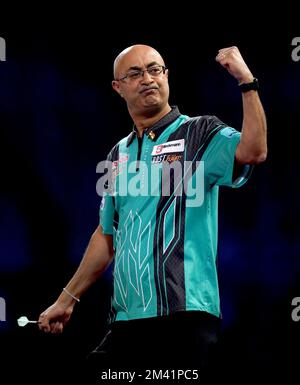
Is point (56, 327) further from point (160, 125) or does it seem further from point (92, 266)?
point (160, 125)

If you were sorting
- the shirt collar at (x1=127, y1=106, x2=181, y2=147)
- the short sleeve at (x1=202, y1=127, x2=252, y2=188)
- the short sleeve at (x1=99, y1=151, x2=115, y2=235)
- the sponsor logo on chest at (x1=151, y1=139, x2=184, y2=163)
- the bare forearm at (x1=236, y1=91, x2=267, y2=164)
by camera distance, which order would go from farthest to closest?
the short sleeve at (x1=99, y1=151, x2=115, y2=235) → the shirt collar at (x1=127, y1=106, x2=181, y2=147) → the sponsor logo on chest at (x1=151, y1=139, x2=184, y2=163) → the short sleeve at (x1=202, y1=127, x2=252, y2=188) → the bare forearm at (x1=236, y1=91, x2=267, y2=164)

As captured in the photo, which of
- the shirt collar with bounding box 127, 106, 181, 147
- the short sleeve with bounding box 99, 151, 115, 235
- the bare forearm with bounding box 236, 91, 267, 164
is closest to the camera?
the bare forearm with bounding box 236, 91, 267, 164

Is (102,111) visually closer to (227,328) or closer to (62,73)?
(62,73)

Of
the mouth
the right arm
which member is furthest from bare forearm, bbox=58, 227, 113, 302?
the mouth

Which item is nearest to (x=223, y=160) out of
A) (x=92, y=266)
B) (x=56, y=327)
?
(x=92, y=266)

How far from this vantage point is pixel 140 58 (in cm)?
217

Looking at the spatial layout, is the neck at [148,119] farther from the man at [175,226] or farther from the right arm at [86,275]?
the right arm at [86,275]

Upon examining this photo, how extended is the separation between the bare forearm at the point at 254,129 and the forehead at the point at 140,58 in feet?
1.70

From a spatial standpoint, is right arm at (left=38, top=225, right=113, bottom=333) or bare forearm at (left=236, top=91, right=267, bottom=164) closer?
bare forearm at (left=236, top=91, right=267, bottom=164)

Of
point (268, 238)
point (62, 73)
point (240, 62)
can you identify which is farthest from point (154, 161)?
point (62, 73)

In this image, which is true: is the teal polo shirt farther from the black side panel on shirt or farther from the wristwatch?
the wristwatch

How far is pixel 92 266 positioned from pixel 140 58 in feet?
2.28

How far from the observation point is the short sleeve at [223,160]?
182 centimetres

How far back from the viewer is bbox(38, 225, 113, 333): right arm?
2.24 m
